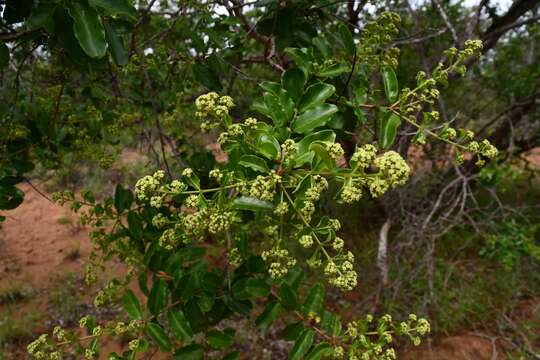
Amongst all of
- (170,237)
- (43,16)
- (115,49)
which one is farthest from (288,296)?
(43,16)

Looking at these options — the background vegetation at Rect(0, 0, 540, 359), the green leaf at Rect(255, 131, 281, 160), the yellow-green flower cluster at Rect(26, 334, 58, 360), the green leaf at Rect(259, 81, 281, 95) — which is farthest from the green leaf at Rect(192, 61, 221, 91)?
the yellow-green flower cluster at Rect(26, 334, 58, 360)

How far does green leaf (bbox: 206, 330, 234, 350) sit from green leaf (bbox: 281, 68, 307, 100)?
0.89 meters

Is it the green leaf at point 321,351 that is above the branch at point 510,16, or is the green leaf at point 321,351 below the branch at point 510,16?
below

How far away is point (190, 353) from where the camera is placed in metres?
1.33

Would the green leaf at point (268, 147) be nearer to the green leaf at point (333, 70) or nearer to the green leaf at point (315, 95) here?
the green leaf at point (315, 95)

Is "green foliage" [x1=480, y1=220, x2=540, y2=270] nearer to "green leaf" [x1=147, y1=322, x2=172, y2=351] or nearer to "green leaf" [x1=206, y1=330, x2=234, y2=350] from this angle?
"green leaf" [x1=206, y1=330, x2=234, y2=350]

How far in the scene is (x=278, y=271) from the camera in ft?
3.60

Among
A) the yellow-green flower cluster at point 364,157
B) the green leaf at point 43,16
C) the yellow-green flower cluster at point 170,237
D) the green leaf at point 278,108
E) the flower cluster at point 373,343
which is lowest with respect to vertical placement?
the flower cluster at point 373,343

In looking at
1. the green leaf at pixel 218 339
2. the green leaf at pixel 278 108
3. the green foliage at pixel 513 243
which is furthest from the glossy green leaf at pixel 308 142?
the green foliage at pixel 513 243

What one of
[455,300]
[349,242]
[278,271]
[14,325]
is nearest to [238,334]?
[349,242]

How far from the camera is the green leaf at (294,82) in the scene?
3.76 feet

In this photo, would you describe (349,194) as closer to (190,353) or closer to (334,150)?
(334,150)

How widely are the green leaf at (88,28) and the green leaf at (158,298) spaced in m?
0.81

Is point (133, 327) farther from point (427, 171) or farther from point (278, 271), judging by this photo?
point (427, 171)
